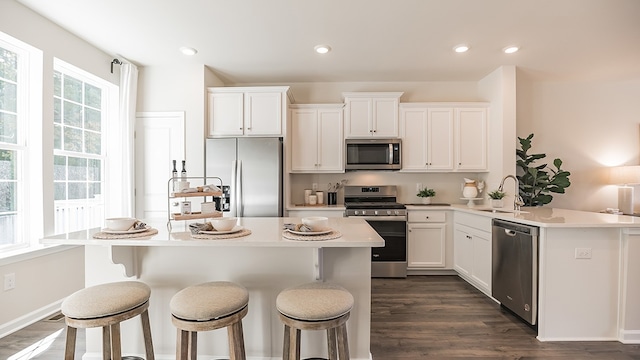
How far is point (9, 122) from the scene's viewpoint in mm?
2492

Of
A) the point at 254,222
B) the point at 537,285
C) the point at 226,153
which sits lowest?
the point at 537,285

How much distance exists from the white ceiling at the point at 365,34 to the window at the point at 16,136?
0.43 metres

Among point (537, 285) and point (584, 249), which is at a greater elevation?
point (584, 249)

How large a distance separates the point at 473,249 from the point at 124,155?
416cm

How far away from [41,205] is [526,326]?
4.28m

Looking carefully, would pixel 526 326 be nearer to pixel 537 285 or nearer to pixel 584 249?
pixel 537 285

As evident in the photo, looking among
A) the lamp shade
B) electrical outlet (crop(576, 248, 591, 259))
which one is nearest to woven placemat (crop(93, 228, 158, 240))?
electrical outlet (crop(576, 248, 591, 259))

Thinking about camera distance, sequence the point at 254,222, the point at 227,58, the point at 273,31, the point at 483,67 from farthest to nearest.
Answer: the point at 483,67
the point at 227,58
the point at 273,31
the point at 254,222

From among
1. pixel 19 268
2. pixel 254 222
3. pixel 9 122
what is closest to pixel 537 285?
pixel 254 222

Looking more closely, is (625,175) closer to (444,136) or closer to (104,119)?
(444,136)

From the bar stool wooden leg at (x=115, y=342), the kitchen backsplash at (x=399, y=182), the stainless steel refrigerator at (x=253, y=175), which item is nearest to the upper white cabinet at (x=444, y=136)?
the kitchen backsplash at (x=399, y=182)

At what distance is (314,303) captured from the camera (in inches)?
57.7

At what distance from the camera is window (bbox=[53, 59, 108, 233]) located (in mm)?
2936

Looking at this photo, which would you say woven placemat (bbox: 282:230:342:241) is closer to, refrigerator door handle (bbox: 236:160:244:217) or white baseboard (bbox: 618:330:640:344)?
refrigerator door handle (bbox: 236:160:244:217)
